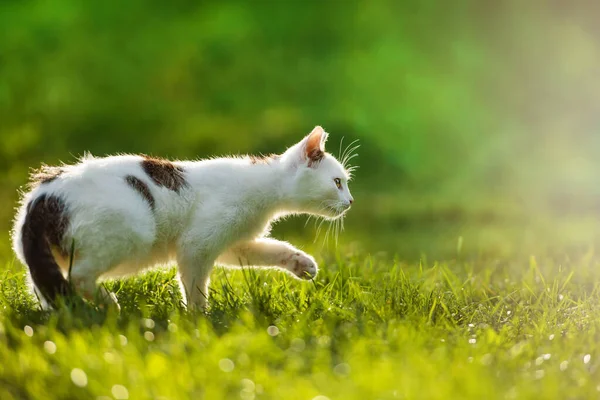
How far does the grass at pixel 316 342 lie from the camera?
2.72 meters

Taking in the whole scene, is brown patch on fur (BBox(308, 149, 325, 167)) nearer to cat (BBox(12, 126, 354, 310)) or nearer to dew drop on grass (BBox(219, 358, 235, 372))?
cat (BBox(12, 126, 354, 310))

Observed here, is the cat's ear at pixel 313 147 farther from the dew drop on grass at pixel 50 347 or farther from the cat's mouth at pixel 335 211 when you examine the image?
the dew drop on grass at pixel 50 347

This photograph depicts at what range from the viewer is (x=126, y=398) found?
2.59m

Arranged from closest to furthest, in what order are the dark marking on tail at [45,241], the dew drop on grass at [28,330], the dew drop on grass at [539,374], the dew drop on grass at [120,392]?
the dew drop on grass at [120,392] < the dew drop on grass at [539,374] < the dew drop on grass at [28,330] < the dark marking on tail at [45,241]

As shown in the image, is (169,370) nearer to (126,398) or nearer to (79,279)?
(126,398)

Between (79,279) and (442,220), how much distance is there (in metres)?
5.31

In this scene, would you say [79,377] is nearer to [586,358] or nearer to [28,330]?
[28,330]

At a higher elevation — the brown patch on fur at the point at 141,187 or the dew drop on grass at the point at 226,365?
the brown patch on fur at the point at 141,187

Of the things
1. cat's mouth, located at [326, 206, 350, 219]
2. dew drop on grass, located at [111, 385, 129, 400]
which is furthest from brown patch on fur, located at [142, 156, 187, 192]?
dew drop on grass, located at [111, 385, 129, 400]

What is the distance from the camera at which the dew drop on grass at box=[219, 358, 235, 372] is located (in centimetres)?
282

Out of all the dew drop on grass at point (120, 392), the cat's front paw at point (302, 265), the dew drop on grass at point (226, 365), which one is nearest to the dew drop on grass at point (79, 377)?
the dew drop on grass at point (120, 392)

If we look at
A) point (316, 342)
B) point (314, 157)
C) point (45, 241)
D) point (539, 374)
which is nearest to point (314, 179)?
point (314, 157)

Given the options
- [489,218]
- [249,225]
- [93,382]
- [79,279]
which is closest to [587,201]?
[489,218]

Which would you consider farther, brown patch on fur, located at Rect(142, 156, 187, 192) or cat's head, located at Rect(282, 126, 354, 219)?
cat's head, located at Rect(282, 126, 354, 219)
